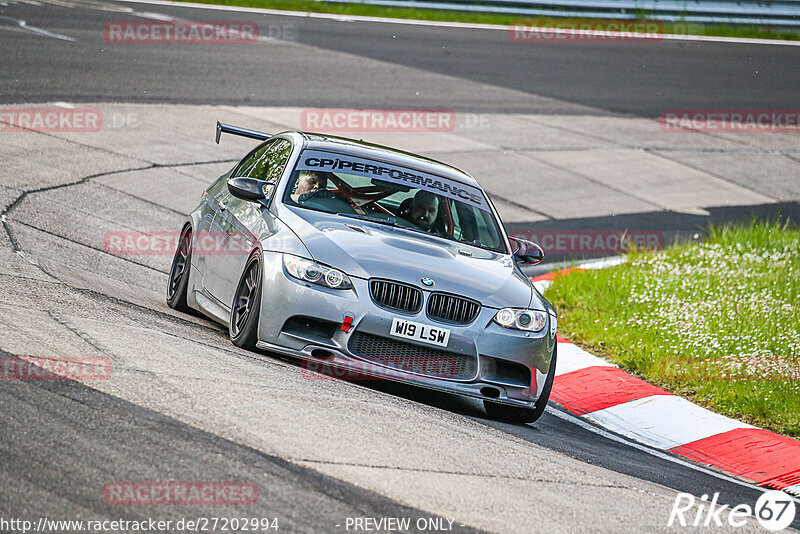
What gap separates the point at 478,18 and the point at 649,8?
4.71m

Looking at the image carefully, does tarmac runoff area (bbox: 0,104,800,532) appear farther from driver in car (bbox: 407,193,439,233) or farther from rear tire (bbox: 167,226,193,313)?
driver in car (bbox: 407,193,439,233)

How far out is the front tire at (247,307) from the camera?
6.81 metres

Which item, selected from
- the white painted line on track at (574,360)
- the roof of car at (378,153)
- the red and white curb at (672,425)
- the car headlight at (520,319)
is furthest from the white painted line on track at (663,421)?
the roof of car at (378,153)

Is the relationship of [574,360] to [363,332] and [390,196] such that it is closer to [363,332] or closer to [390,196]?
[390,196]

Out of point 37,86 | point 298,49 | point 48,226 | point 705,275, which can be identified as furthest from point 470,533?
point 298,49

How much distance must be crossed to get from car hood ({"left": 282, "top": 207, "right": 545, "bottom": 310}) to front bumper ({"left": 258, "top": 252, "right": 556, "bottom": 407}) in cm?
15

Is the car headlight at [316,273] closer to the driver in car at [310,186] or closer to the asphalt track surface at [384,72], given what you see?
the driver in car at [310,186]

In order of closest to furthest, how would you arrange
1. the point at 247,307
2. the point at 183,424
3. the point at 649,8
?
the point at 183,424 < the point at 247,307 < the point at 649,8

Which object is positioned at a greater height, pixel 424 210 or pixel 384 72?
pixel 384 72

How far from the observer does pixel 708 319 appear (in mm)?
10141

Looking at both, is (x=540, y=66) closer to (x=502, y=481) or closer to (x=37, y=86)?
(x=37, y=86)

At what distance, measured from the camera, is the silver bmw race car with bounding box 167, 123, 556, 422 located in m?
6.60

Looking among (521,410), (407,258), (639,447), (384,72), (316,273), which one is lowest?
(639,447)

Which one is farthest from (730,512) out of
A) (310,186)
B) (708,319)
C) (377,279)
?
(708,319)
